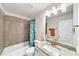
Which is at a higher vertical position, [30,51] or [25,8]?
[25,8]

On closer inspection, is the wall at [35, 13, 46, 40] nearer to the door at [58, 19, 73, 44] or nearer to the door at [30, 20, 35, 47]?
the door at [30, 20, 35, 47]

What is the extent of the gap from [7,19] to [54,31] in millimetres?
605

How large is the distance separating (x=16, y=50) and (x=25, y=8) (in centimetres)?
54

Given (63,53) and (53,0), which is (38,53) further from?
(53,0)

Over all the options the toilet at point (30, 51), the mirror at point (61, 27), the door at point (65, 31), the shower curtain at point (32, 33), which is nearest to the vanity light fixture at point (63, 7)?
the mirror at point (61, 27)

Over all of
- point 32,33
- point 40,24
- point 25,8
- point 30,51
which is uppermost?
point 25,8

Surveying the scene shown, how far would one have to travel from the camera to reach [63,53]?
3.92ft

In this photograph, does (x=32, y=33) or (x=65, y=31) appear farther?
(x=32, y=33)

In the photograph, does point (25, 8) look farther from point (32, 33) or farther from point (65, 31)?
point (65, 31)

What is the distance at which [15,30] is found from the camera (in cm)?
126

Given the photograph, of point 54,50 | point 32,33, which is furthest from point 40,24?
point 54,50

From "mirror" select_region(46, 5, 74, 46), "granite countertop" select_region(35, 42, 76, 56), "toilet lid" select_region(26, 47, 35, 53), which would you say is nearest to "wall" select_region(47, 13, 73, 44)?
"mirror" select_region(46, 5, 74, 46)

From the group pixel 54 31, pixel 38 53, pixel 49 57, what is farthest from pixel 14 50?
pixel 54 31

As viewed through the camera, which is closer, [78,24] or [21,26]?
[78,24]
